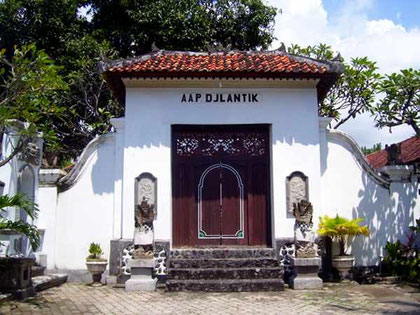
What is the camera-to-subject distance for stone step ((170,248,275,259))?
10711 millimetres

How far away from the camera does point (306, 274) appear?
1027 centimetres

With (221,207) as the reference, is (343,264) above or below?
below

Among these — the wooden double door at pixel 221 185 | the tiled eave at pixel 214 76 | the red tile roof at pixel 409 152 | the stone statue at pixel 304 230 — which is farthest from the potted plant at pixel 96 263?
the red tile roof at pixel 409 152

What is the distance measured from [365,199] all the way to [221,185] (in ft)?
11.8

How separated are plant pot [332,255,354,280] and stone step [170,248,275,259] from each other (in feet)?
4.71

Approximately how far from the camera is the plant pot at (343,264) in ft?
35.2

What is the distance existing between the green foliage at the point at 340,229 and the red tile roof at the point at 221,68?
11.1 ft

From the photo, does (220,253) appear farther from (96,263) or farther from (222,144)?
(96,263)

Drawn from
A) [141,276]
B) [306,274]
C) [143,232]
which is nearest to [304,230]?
[306,274]

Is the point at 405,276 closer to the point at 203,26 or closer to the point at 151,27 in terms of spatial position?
the point at 203,26

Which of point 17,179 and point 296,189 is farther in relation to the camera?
point 296,189

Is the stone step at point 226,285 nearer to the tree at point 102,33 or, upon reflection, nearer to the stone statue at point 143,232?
the stone statue at point 143,232

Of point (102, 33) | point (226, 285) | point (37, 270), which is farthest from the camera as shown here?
point (102, 33)

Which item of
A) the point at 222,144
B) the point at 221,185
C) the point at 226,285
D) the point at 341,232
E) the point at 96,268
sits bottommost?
the point at 226,285
